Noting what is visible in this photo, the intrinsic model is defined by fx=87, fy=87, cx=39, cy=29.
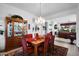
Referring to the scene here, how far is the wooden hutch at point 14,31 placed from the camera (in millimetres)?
2004

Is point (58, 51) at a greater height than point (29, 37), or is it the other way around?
point (29, 37)

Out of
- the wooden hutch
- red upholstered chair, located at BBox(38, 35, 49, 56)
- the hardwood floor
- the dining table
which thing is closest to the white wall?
the wooden hutch

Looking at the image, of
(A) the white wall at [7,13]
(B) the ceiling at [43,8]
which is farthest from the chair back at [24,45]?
(B) the ceiling at [43,8]

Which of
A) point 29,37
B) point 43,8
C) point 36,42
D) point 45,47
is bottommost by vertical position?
point 45,47

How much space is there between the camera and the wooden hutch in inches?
78.9

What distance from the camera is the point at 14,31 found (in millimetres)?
2059

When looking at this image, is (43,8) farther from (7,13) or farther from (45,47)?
(45,47)

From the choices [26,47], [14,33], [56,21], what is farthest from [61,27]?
[14,33]

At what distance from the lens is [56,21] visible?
80.9 inches

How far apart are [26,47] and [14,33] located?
44 cm

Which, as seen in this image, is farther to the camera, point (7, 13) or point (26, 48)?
point (26, 48)

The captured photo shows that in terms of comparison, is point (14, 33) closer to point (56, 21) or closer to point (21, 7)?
point (21, 7)

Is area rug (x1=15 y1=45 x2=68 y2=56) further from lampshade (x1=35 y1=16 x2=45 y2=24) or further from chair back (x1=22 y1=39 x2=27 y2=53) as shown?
lampshade (x1=35 y1=16 x2=45 y2=24)

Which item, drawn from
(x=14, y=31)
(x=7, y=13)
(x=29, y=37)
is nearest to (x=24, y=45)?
(x=29, y=37)
